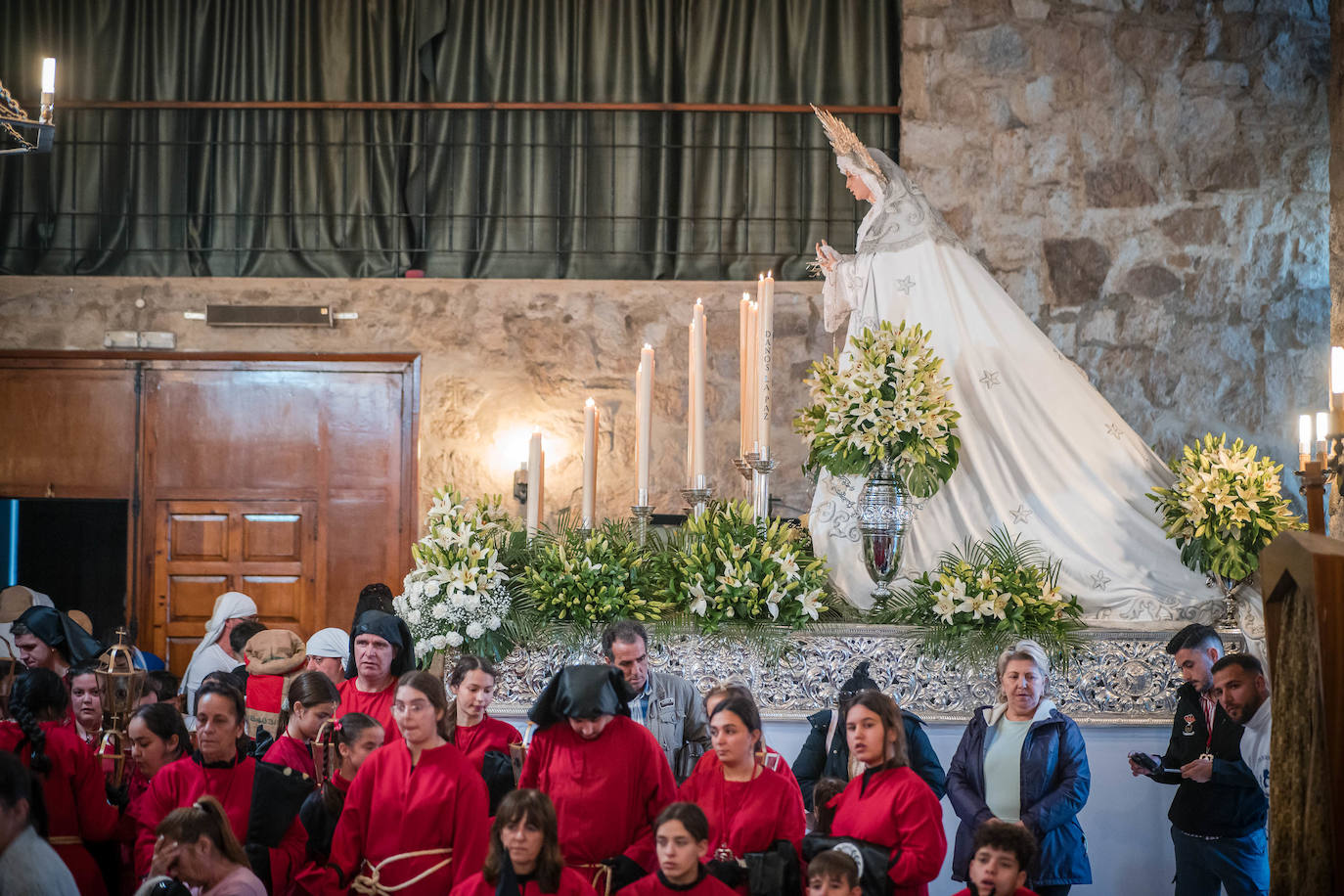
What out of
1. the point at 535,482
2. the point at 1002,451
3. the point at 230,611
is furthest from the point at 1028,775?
the point at 230,611

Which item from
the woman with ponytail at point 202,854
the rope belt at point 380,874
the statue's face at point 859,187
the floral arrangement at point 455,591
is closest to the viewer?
the woman with ponytail at point 202,854

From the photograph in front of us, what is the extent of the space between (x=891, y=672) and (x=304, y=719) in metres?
2.11

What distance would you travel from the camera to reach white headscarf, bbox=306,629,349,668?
18.1 ft

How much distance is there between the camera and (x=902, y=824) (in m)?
3.73

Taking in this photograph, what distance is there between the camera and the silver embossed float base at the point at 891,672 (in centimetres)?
498

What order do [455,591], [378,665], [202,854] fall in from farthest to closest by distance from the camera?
[455,591] → [378,665] → [202,854]

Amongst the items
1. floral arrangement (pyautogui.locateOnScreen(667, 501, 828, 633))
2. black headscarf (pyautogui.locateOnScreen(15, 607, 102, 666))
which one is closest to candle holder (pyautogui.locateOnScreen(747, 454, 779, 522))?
floral arrangement (pyautogui.locateOnScreen(667, 501, 828, 633))

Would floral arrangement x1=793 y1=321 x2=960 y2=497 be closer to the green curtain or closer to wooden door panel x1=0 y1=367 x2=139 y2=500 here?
the green curtain

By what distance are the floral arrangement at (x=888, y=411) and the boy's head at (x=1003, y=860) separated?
186cm

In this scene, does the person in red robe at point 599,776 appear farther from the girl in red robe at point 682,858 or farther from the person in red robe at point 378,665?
the person in red robe at point 378,665

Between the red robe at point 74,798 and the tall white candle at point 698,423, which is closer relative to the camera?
the red robe at point 74,798

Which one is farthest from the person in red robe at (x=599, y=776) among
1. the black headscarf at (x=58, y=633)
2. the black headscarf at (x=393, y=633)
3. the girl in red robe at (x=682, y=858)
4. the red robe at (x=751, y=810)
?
the black headscarf at (x=58, y=633)

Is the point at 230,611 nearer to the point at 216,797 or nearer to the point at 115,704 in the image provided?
the point at 115,704

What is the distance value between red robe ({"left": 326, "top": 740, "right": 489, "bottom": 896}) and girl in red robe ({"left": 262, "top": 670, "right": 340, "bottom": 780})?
1.41 ft
